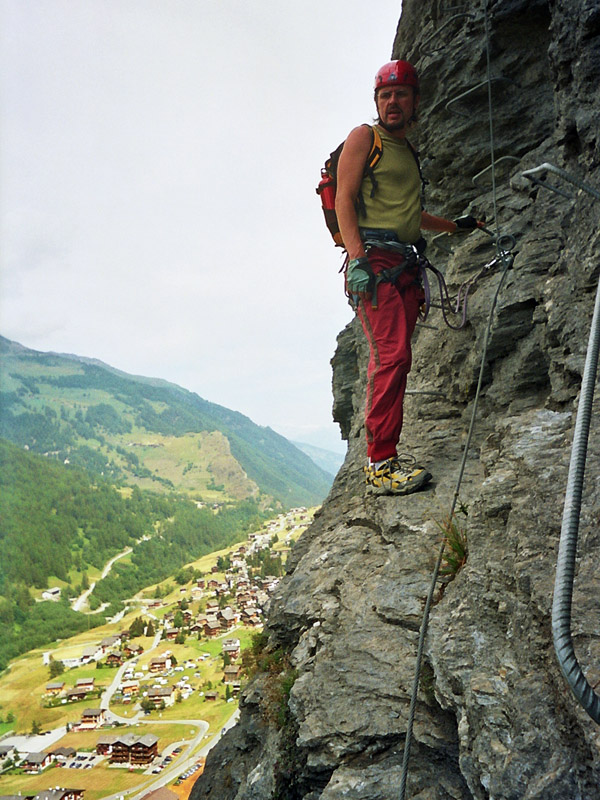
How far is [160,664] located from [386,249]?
67.1 meters

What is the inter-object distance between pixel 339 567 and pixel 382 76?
228 inches

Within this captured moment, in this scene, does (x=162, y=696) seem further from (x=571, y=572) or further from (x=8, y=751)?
(x=571, y=572)

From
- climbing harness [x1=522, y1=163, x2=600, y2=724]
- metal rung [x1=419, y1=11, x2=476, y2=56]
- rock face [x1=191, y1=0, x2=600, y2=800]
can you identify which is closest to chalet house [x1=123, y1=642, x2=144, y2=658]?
rock face [x1=191, y1=0, x2=600, y2=800]

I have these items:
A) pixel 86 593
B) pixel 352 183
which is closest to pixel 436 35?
pixel 352 183

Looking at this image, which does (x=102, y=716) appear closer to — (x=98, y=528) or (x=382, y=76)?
(x=382, y=76)

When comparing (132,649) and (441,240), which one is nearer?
(441,240)

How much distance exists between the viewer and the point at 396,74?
570 cm

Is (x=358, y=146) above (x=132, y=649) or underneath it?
above

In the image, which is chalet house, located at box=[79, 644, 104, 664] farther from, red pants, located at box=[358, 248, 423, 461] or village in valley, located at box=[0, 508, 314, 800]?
red pants, located at box=[358, 248, 423, 461]

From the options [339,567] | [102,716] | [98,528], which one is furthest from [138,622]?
[98,528]

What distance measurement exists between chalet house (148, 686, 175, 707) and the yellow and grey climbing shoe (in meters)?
53.6

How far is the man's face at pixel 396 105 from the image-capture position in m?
5.77

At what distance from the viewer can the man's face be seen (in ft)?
18.9

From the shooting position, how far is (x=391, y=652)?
3.89 meters
